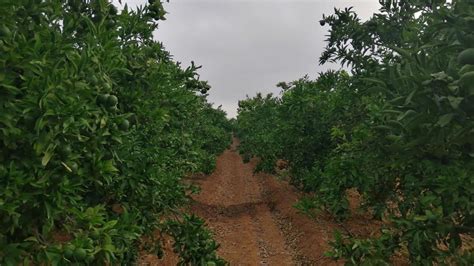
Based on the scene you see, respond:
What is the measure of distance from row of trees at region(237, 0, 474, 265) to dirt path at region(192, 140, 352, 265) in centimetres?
192

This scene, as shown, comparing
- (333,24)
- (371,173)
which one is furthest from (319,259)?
(333,24)

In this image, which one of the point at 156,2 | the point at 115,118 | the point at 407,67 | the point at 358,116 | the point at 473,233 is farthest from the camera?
the point at 358,116

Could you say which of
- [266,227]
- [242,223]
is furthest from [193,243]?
[242,223]

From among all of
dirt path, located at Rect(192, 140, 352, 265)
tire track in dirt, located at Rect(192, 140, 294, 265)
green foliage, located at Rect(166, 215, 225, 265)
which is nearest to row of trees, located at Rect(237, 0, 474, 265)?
green foliage, located at Rect(166, 215, 225, 265)

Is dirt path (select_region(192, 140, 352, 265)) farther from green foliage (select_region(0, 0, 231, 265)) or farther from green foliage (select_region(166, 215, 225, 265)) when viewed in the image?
green foliage (select_region(0, 0, 231, 265))

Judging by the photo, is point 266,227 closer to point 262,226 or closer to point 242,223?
point 262,226

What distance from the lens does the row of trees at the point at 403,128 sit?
2609 mm

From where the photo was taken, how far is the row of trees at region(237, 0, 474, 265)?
2.61 m

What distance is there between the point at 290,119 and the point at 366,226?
4698mm

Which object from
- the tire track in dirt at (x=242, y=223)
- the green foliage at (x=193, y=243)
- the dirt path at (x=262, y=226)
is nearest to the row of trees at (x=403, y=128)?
the green foliage at (x=193, y=243)

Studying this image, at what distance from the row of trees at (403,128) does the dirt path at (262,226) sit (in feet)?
6.30

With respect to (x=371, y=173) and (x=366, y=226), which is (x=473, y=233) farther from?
(x=366, y=226)

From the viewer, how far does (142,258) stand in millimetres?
9750

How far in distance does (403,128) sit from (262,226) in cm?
1147
